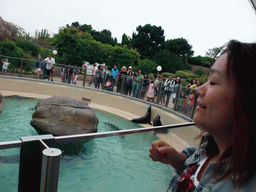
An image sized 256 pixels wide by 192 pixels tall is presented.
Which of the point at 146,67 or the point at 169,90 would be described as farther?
the point at 146,67

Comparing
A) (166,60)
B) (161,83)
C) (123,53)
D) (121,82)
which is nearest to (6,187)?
(161,83)

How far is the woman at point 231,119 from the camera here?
67 cm

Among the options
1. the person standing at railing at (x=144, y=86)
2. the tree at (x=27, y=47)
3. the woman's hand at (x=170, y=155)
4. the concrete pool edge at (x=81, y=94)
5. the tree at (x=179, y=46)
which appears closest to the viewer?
the woman's hand at (x=170, y=155)

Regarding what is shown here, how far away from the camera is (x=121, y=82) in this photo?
11.6 meters

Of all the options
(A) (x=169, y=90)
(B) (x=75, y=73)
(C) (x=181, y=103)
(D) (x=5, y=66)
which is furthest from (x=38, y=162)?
(D) (x=5, y=66)

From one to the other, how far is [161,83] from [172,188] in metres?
8.72

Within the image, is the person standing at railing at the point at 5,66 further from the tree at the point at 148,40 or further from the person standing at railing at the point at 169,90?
the tree at the point at 148,40

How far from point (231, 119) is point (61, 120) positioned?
5.15 metres

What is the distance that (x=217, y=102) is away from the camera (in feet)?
2.41

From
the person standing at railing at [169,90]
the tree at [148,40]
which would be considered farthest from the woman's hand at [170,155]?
the tree at [148,40]

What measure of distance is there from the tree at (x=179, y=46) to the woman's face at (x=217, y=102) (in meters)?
45.1

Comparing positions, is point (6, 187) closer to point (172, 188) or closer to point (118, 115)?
point (172, 188)

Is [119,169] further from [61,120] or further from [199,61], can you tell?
[199,61]

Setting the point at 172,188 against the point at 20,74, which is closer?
the point at 172,188
